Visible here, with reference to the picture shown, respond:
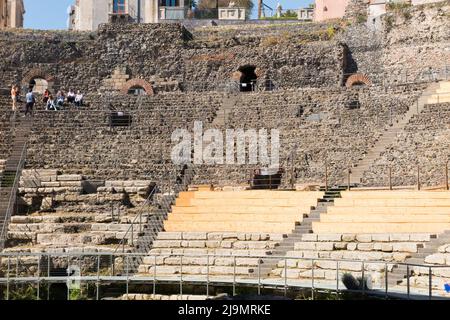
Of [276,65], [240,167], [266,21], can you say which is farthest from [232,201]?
[266,21]

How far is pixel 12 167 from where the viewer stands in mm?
34094

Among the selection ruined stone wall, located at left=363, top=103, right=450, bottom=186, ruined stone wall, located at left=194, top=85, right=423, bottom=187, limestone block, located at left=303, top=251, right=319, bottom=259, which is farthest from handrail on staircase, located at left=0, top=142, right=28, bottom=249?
ruined stone wall, located at left=363, top=103, right=450, bottom=186

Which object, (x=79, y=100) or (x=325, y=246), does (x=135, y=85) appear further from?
(x=325, y=246)

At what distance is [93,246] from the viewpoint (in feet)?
94.8

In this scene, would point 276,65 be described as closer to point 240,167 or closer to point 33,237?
point 240,167

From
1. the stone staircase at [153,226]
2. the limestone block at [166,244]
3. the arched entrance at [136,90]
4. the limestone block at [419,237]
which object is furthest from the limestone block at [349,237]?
the arched entrance at [136,90]

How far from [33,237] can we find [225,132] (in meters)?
8.62

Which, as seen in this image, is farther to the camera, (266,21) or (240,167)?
(266,21)

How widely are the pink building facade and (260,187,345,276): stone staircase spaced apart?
60.9ft

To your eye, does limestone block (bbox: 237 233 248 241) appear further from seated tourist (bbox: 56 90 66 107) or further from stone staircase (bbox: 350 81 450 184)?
seated tourist (bbox: 56 90 66 107)

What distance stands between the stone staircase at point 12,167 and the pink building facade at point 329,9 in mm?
15765

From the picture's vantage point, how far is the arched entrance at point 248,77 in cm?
4232

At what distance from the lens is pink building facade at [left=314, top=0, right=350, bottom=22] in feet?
158

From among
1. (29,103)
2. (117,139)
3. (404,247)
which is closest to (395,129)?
(117,139)
